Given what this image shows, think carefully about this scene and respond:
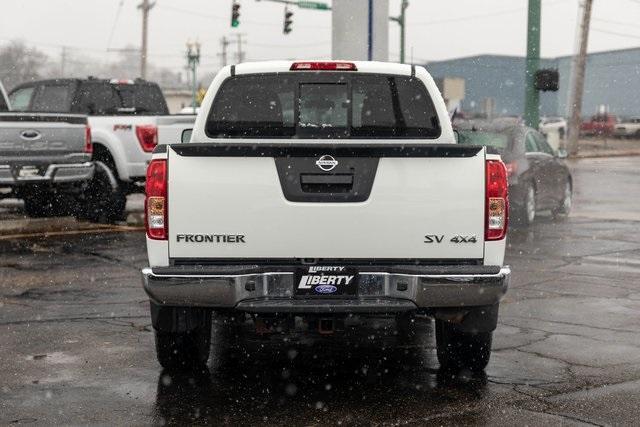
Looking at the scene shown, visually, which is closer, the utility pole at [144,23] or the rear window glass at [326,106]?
the rear window glass at [326,106]

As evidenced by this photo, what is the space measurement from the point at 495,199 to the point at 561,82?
12215 centimetres

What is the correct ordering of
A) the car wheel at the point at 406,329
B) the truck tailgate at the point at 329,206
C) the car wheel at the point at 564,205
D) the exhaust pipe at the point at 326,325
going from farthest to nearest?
the car wheel at the point at 564,205, the car wheel at the point at 406,329, the exhaust pipe at the point at 326,325, the truck tailgate at the point at 329,206

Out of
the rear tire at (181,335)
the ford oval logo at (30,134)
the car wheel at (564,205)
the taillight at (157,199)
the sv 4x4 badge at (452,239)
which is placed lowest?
the car wheel at (564,205)

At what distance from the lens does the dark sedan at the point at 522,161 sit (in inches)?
650

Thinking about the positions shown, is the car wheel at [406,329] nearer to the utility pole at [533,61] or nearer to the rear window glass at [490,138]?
Answer: the rear window glass at [490,138]

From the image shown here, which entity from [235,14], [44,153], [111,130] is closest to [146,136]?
[111,130]

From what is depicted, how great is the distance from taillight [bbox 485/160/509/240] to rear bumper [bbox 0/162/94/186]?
9810 millimetres

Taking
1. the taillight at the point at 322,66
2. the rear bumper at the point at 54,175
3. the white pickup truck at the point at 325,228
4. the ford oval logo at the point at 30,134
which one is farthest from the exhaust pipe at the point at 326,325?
the ford oval logo at the point at 30,134

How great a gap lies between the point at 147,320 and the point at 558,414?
3.89m

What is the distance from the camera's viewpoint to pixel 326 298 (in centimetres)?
609

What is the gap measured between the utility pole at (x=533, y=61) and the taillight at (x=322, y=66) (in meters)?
17.3

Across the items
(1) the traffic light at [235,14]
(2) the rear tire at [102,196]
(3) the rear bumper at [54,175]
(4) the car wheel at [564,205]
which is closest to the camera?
(3) the rear bumper at [54,175]

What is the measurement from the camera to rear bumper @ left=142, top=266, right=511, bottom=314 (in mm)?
6023

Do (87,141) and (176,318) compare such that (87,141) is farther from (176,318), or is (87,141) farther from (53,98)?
(176,318)
